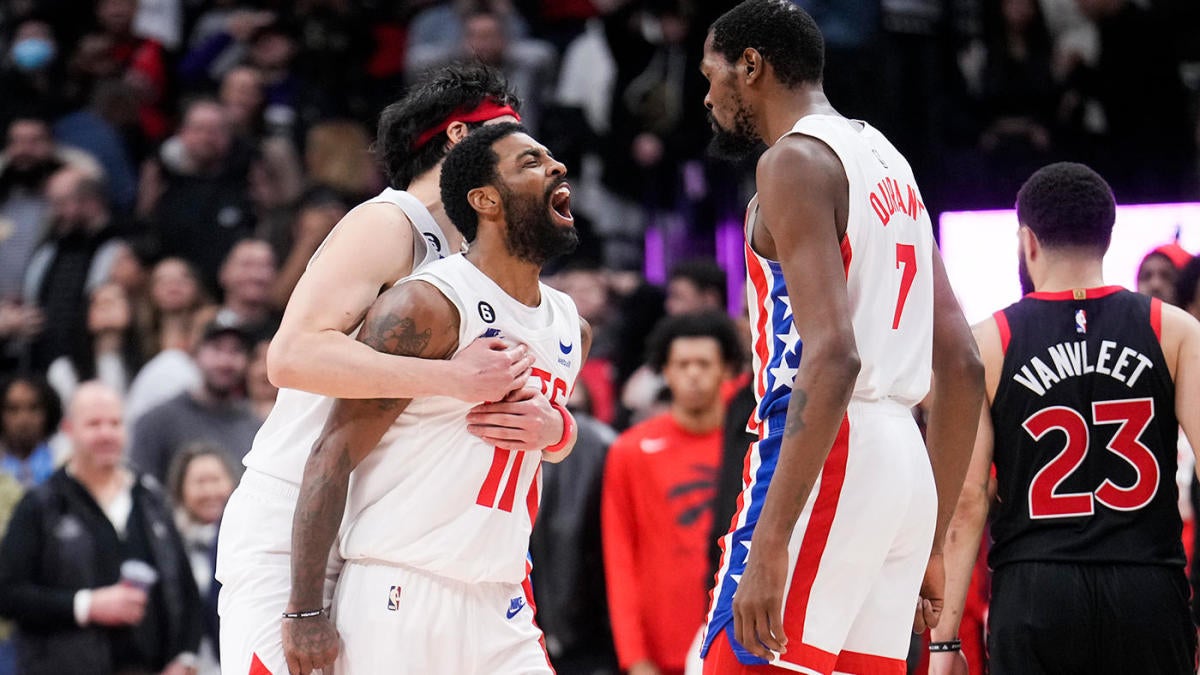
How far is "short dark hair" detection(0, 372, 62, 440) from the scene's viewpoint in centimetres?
959

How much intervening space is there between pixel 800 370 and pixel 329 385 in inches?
49.6

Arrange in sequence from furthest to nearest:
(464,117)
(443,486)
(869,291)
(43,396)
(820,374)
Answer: (43,396)
(464,117)
(443,486)
(869,291)
(820,374)

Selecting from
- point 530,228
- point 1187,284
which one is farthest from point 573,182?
point 530,228

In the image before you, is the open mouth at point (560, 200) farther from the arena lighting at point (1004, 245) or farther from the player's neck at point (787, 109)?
the arena lighting at point (1004, 245)

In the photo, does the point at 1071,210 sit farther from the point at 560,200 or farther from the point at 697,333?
the point at 697,333

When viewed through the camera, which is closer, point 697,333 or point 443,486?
point 443,486

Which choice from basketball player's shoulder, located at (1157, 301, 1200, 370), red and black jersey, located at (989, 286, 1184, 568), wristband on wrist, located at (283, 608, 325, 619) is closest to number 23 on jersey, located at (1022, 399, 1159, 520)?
red and black jersey, located at (989, 286, 1184, 568)

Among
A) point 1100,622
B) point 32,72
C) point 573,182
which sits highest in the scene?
point 32,72

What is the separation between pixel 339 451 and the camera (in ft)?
14.5

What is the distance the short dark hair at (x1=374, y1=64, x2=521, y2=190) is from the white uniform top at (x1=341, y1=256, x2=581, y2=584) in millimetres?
611

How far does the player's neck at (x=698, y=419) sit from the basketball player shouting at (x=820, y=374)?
3778mm

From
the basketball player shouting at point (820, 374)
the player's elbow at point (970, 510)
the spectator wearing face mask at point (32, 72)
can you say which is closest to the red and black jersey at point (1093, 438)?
the player's elbow at point (970, 510)

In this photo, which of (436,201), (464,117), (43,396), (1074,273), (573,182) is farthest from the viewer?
(573,182)

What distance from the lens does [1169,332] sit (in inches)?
212
